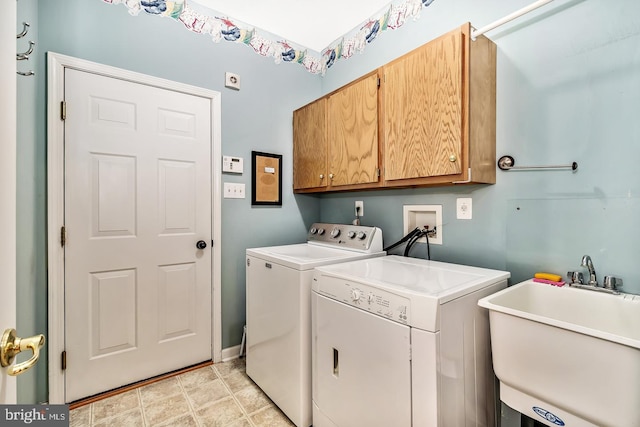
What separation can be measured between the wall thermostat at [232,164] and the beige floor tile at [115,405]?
1598 mm

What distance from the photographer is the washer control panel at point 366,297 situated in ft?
3.62

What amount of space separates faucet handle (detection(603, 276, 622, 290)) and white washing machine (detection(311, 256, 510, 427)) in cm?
35

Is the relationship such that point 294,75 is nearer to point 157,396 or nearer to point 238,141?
point 238,141

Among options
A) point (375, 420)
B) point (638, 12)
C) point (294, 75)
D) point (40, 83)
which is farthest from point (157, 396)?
point (638, 12)

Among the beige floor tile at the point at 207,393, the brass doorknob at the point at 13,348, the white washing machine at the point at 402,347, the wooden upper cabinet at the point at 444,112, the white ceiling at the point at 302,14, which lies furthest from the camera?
the white ceiling at the point at 302,14

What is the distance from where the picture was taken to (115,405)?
1.76 meters

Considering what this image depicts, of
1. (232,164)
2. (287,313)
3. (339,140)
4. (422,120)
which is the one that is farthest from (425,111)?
(232,164)

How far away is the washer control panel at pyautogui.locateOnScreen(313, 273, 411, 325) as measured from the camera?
1.10 metres

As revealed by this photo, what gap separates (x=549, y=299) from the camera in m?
1.27

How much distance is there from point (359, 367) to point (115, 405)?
155 centimetres

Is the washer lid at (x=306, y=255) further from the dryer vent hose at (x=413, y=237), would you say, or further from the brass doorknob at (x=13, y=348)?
the brass doorknob at (x=13, y=348)

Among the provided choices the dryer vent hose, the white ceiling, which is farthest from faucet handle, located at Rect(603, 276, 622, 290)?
the white ceiling

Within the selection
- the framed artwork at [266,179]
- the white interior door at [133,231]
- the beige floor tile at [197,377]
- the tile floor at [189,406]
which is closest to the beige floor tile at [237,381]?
the tile floor at [189,406]

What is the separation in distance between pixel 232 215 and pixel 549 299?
202cm
